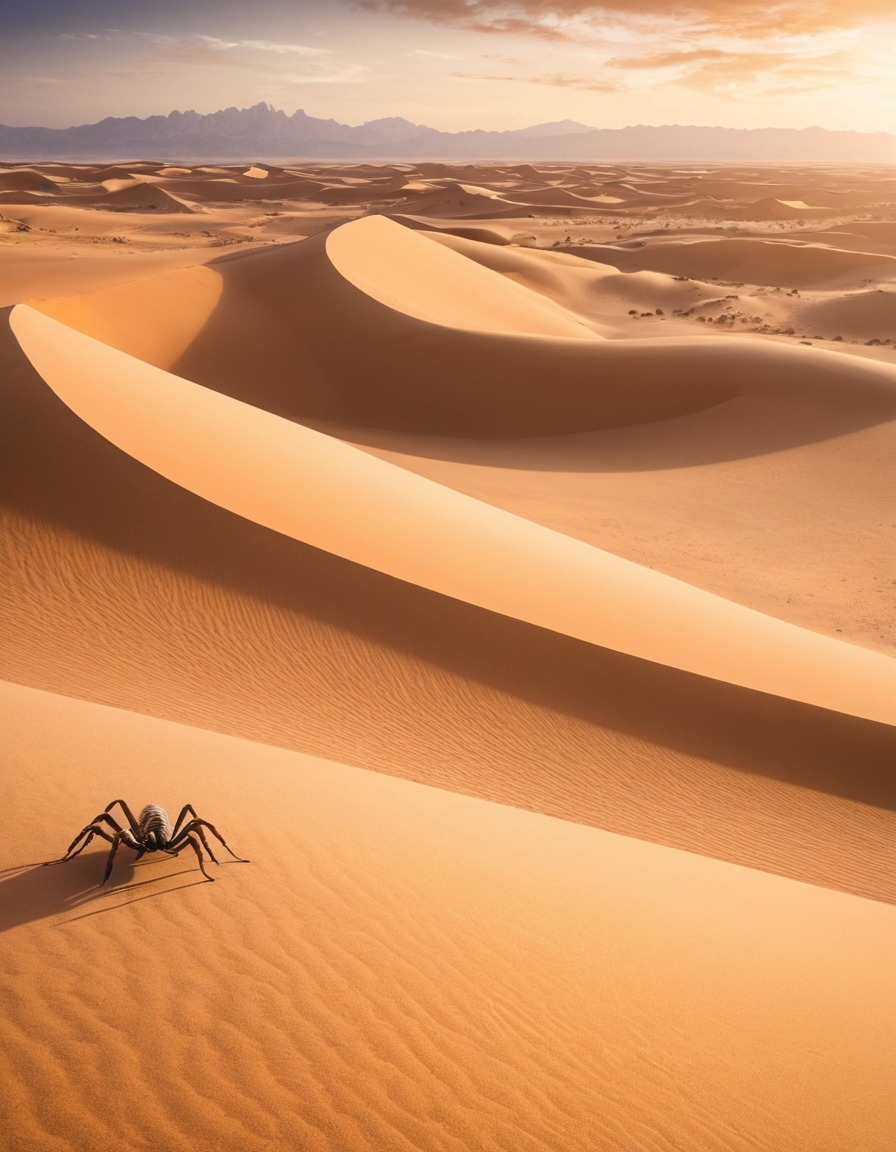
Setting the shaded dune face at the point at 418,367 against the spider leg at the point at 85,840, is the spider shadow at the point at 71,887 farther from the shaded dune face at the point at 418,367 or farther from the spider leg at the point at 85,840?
the shaded dune face at the point at 418,367

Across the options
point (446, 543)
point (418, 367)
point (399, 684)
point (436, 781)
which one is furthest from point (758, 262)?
point (436, 781)

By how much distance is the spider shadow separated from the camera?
313 centimetres

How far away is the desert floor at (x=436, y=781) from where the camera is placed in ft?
9.18

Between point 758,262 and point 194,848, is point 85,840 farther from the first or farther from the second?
point 758,262

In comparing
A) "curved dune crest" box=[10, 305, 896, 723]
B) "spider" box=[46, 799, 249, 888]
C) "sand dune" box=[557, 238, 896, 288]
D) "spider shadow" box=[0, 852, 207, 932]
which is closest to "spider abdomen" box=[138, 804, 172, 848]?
"spider" box=[46, 799, 249, 888]

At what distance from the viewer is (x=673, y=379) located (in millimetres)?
21344

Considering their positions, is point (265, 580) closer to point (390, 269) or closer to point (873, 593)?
point (873, 593)

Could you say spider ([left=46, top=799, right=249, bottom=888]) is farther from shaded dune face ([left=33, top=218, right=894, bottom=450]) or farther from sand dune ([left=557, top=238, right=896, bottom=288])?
sand dune ([left=557, top=238, right=896, bottom=288])

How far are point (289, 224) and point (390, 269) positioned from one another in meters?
36.3

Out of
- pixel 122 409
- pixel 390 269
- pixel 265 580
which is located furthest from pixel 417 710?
pixel 390 269

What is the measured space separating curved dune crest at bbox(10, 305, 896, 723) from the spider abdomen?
4596 millimetres

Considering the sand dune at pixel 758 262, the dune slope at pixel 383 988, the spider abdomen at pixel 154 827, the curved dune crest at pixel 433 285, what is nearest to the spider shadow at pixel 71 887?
the dune slope at pixel 383 988

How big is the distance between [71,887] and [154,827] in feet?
1.12

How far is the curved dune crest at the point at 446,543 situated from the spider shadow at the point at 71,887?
15.6ft
